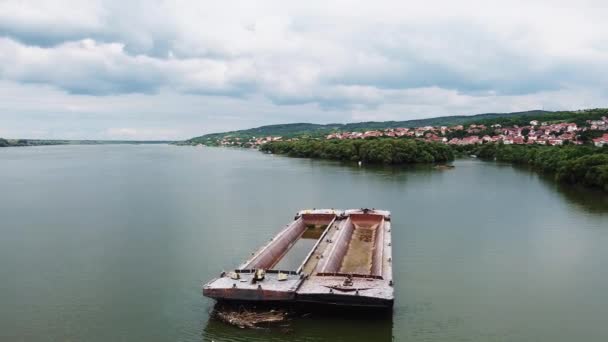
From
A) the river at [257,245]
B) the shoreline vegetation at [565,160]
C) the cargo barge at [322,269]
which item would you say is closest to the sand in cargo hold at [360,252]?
the cargo barge at [322,269]

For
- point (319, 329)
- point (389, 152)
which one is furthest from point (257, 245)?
point (389, 152)

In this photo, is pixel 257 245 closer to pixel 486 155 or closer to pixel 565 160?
pixel 565 160

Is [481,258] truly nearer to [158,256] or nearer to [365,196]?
[158,256]

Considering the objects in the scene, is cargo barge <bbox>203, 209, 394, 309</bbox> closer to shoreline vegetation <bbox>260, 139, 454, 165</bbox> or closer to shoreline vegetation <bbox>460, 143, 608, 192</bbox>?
shoreline vegetation <bbox>460, 143, 608, 192</bbox>

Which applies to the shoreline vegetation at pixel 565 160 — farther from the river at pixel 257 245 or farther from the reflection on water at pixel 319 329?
the reflection on water at pixel 319 329

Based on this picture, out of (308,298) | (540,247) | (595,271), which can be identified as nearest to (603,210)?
(540,247)

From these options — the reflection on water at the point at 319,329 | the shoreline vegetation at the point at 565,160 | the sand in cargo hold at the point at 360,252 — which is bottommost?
the reflection on water at the point at 319,329
